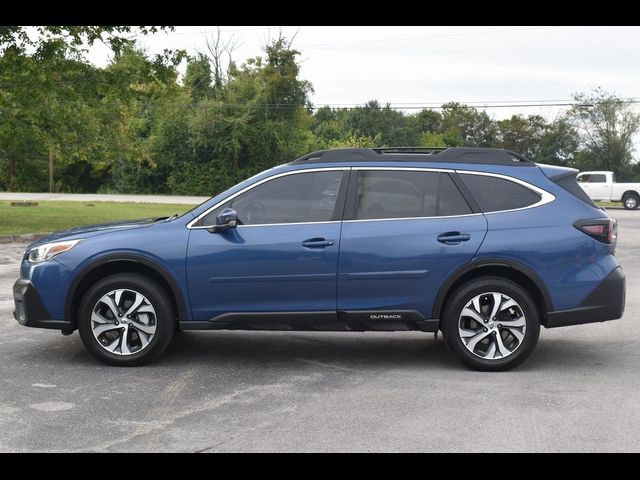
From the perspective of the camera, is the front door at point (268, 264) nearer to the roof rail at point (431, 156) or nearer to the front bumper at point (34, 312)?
the roof rail at point (431, 156)

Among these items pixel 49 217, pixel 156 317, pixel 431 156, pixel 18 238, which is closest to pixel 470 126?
pixel 49 217

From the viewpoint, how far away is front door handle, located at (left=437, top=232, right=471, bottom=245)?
654cm

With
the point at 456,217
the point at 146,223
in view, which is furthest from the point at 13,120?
the point at 456,217

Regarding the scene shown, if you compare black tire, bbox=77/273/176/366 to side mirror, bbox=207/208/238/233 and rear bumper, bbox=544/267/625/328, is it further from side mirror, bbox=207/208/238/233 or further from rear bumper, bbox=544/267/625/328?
rear bumper, bbox=544/267/625/328

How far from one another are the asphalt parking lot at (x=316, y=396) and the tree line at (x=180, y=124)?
13.8 metres

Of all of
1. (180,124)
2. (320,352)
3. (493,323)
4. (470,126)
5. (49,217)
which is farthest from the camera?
(470,126)

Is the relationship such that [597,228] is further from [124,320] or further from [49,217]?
[49,217]

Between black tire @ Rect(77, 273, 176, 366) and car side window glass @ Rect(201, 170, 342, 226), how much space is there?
2.26ft

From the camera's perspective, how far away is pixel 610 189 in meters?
39.2

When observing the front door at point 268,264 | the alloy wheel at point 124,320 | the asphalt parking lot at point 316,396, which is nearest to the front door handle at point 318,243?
the front door at point 268,264

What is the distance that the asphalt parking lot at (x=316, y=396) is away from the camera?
15.8 feet

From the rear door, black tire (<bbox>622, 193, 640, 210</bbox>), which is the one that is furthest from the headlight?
black tire (<bbox>622, 193, 640, 210</bbox>)

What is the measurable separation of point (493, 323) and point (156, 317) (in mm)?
2665
